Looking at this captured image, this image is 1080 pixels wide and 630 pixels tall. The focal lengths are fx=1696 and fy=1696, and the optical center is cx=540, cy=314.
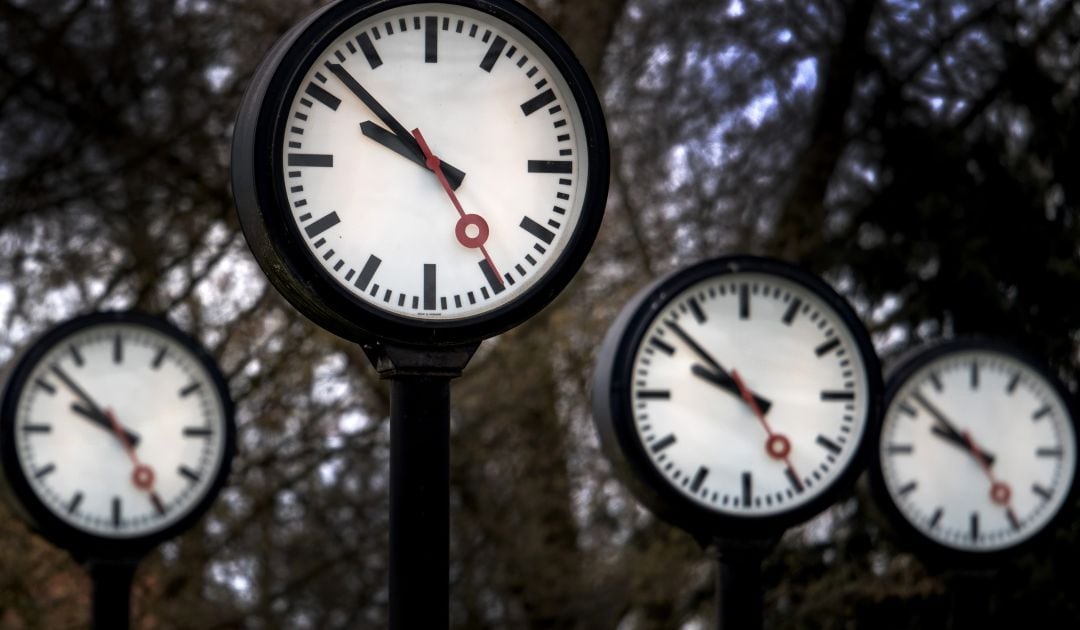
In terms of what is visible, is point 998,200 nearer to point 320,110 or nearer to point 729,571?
point 729,571

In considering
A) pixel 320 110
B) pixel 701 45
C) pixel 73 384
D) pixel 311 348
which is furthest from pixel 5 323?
pixel 320 110

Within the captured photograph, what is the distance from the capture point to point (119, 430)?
209 inches

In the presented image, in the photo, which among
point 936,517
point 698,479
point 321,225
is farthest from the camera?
point 936,517

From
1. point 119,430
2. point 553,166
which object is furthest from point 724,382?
point 119,430

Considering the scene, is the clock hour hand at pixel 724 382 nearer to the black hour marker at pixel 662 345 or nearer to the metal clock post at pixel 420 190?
the black hour marker at pixel 662 345

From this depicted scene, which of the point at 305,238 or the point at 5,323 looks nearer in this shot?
the point at 305,238

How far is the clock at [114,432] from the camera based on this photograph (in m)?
5.17

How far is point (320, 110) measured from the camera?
2473 millimetres

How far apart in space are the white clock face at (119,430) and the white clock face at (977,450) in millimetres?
2137

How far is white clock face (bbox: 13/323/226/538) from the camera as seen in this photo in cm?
520

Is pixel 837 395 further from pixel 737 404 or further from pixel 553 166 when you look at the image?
pixel 553 166

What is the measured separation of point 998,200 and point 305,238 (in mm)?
4903

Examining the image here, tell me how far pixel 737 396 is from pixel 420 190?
162 cm

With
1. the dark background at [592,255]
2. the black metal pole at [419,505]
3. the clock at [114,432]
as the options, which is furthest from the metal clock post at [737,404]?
the dark background at [592,255]
